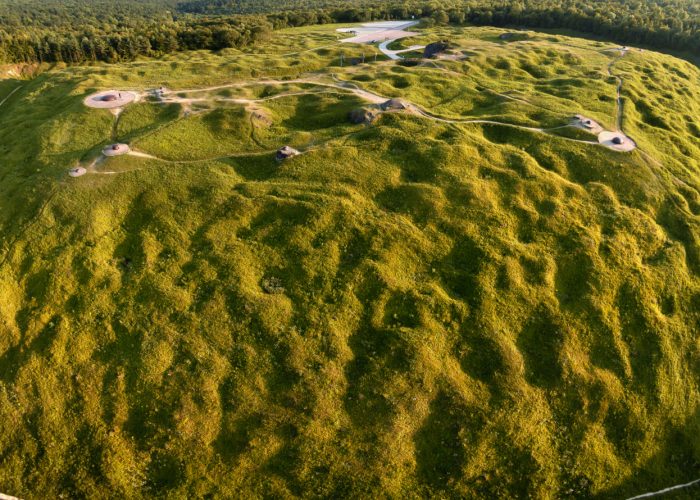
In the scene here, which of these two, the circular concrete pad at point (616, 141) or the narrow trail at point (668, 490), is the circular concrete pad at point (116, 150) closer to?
the narrow trail at point (668, 490)

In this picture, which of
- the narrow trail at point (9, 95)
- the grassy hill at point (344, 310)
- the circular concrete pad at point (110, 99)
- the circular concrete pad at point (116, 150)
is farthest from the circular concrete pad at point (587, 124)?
the narrow trail at point (9, 95)

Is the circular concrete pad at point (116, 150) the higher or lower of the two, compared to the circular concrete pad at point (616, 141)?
higher

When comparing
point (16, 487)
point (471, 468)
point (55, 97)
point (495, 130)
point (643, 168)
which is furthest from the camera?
point (55, 97)

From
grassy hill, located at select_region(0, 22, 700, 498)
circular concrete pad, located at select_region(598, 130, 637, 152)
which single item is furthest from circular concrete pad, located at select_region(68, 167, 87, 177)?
circular concrete pad, located at select_region(598, 130, 637, 152)

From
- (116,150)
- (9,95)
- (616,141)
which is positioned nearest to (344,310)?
(116,150)

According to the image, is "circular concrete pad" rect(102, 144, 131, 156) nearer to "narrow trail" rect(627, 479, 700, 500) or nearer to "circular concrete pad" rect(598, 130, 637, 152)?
"narrow trail" rect(627, 479, 700, 500)

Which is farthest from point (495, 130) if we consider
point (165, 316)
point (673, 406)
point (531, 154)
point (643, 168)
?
point (165, 316)

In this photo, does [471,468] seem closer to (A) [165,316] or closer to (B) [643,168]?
(A) [165,316]
